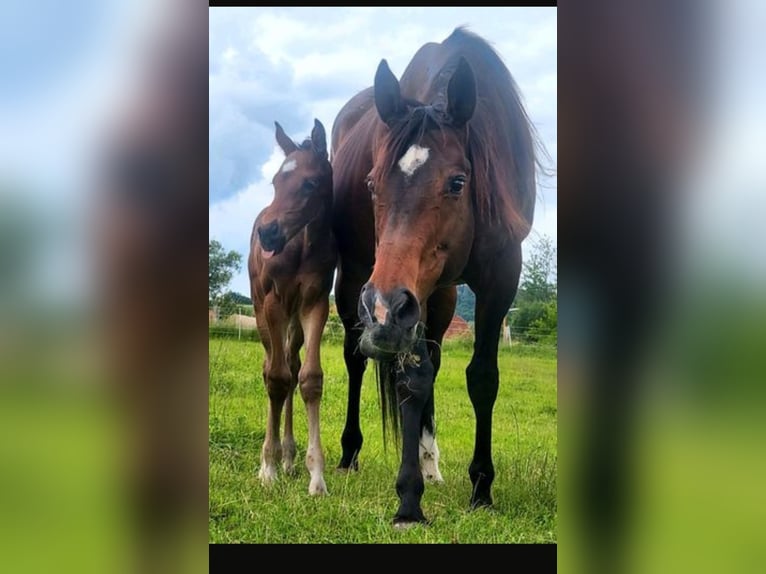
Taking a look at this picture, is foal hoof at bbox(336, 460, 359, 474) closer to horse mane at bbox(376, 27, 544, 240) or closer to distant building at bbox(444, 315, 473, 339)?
distant building at bbox(444, 315, 473, 339)

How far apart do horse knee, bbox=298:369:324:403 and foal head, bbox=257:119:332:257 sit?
60 centimetres

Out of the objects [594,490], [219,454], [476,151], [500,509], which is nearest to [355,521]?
[500,509]

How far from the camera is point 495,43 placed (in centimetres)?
358

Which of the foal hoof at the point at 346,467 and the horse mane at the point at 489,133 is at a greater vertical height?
the horse mane at the point at 489,133

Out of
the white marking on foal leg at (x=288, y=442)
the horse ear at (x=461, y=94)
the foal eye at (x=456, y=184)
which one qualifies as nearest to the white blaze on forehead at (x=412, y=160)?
the foal eye at (x=456, y=184)

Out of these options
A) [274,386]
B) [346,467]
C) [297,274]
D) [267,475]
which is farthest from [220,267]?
[346,467]

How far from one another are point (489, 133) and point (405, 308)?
1.29 metres

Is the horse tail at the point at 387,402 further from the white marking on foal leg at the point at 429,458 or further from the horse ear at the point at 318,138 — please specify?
the horse ear at the point at 318,138

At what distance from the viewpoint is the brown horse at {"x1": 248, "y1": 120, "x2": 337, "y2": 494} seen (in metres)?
3.20

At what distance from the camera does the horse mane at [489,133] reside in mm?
2479

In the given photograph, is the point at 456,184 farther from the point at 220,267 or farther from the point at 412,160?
the point at 220,267

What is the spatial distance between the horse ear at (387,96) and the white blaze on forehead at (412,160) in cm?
20

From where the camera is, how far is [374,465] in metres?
3.61

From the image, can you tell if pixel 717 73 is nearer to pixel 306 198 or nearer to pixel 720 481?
pixel 720 481
